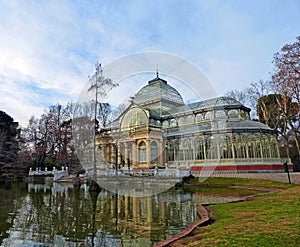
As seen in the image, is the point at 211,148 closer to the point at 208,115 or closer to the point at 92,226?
the point at 208,115

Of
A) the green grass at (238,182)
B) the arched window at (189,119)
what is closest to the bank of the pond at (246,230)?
the green grass at (238,182)

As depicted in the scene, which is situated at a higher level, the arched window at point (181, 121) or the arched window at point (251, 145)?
→ the arched window at point (181, 121)

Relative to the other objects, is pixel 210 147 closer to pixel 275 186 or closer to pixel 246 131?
pixel 246 131

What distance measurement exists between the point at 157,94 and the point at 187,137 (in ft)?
39.0

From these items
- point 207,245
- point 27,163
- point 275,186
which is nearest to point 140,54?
point 207,245

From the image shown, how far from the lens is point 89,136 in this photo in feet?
69.6

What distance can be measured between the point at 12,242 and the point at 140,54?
32.2 feet

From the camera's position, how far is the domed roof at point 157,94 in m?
38.8

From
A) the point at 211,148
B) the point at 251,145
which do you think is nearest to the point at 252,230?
the point at 251,145

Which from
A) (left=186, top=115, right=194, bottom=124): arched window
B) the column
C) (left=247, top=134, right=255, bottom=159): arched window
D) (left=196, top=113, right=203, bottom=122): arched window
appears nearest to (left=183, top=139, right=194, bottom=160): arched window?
(left=196, top=113, right=203, bottom=122): arched window

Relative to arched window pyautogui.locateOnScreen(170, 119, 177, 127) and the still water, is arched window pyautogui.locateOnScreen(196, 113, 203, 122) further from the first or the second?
the still water

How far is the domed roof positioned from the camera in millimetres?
38812

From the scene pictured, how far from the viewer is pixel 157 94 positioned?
38969 mm

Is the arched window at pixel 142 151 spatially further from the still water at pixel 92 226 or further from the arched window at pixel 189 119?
the still water at pixel 92 226
